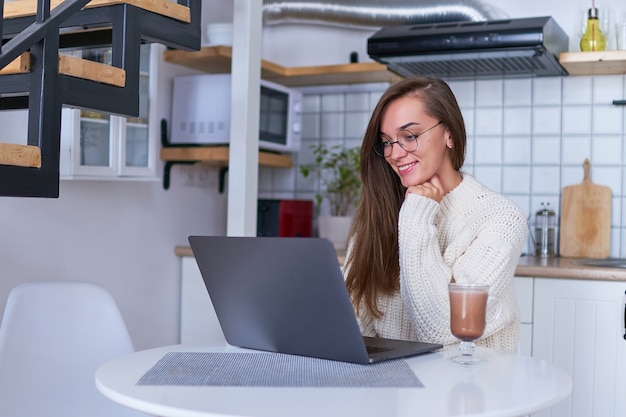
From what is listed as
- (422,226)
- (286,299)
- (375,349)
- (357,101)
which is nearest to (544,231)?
(357,101)

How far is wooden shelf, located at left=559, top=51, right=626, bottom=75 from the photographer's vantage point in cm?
304

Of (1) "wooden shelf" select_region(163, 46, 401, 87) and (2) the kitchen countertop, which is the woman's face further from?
(1) "wooden shelf" select_region(163, 46, 401, 87)

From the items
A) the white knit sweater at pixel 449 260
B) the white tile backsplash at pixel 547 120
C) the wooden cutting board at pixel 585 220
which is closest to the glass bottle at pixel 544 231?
the wooden cutting board at pixel 585 220

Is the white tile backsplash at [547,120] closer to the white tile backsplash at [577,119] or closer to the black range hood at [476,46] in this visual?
the white tile backsplash at [577,119]

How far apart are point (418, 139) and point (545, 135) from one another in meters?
1.65

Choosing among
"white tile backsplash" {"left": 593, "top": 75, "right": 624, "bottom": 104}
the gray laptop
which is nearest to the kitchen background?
"white tile backsplash" {"left": 593, "top": 75, "right": 624, "bottom": 104}

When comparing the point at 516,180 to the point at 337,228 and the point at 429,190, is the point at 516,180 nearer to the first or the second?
the point at 337,228

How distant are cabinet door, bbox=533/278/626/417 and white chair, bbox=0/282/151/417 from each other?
1450 millimetres

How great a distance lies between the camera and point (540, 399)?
4.11ft

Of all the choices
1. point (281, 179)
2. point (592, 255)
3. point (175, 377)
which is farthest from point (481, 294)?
point (281, 179)

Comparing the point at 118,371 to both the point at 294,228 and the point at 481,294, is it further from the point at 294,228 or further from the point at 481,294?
the point at 294,228

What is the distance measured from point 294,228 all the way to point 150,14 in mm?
1600

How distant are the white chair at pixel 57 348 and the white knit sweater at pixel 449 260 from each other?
68cm

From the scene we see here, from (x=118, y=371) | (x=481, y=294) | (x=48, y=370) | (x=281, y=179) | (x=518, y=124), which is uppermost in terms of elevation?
(x=518, y=124)
